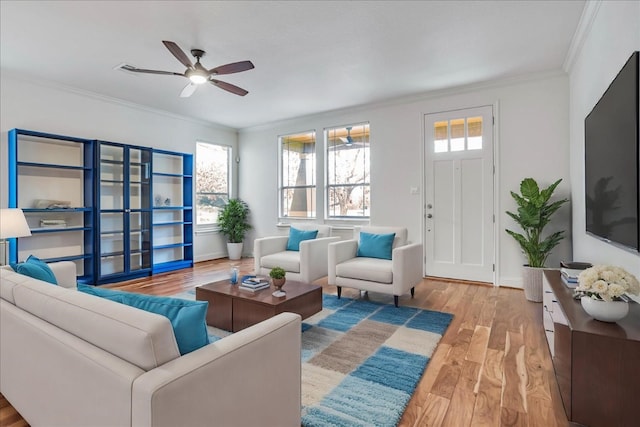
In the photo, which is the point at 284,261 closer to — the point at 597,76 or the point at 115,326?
the point at 115,326

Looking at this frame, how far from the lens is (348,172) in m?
5.76

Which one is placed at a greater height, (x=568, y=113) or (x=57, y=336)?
(x=568, y=113)

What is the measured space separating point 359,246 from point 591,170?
240 cm

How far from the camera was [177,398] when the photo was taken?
0.96 m

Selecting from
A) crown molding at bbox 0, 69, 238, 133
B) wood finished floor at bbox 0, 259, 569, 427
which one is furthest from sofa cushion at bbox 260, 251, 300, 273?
crown molding at bbox 0, 69, 238, 133

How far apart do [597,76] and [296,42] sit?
2.57 meters

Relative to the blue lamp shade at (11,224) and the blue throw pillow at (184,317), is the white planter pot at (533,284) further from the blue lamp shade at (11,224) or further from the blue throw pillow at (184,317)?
the blue lamp shade at (11,224)

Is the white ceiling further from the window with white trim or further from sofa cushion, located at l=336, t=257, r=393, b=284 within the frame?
sofa cushion, located at l=336, t=257, r=393, b=284

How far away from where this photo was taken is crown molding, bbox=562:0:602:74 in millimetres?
2665

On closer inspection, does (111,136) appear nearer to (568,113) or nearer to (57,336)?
(57,336)

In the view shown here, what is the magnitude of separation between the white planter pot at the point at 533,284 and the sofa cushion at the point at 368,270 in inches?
62.4

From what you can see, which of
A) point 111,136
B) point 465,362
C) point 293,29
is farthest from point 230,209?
point 465,362

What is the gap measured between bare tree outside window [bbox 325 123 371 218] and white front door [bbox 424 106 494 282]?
41.2 inches

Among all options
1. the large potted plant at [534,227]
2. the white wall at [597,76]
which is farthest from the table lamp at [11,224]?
the large potted plant at [534,227]
